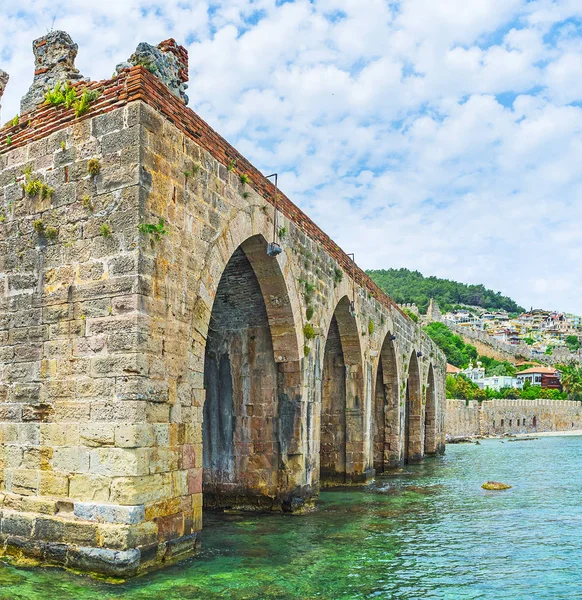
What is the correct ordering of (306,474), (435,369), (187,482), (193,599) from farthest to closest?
(435,369) → (306,474) → (187,482) → (193,599)

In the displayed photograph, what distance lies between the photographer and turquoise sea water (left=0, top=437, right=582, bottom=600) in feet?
20.2

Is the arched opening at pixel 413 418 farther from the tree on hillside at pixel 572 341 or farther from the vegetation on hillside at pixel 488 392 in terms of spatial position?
the tree on hillside at pixel 572 341

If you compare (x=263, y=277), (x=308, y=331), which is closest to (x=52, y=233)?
(x=263, y=277)

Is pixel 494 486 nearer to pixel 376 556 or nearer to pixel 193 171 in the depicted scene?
pixel 376 556

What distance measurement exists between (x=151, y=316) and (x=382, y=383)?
43.7 feet

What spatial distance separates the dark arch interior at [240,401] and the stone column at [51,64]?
3747 mm

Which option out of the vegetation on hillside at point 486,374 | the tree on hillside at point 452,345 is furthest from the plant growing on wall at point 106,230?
the tree on hillside at point 452,345

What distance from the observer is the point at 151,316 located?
6.73 meters

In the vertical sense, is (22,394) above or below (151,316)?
below

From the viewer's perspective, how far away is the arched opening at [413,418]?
23.8 metres

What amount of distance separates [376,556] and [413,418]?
55.1ft

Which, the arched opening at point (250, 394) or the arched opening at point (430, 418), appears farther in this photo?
the arched opening at point (430, 418)

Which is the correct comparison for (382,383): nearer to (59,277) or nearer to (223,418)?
(223,418)

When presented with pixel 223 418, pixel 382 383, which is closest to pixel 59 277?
pixel 223 418
